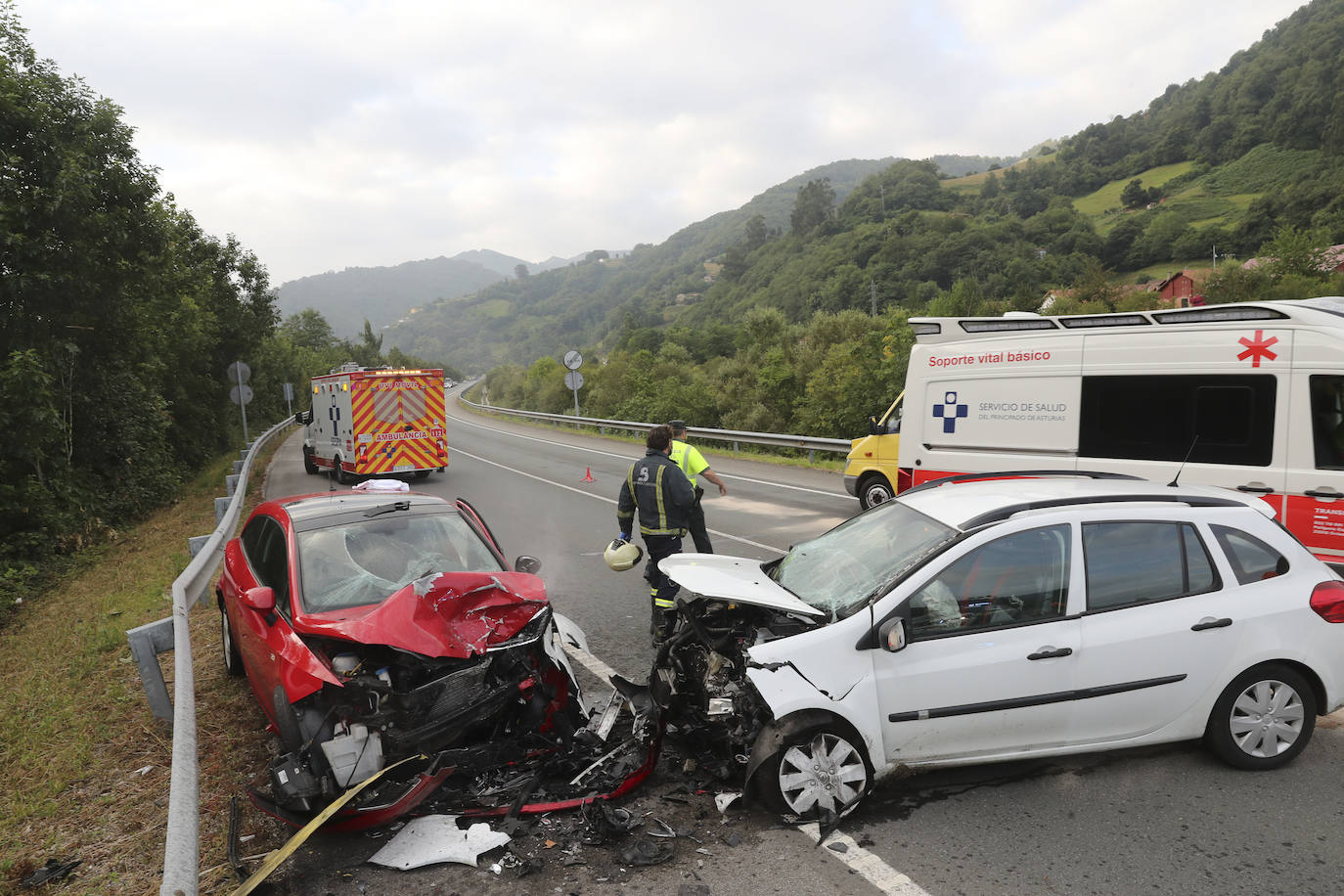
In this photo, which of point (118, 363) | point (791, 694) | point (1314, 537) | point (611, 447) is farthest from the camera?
point (611, 447)

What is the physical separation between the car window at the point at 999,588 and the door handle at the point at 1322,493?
3.36 meters

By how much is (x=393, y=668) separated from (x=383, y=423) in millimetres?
14162

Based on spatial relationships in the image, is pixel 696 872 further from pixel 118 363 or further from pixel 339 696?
pixel 118 363

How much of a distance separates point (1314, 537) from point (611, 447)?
20376 millimetres

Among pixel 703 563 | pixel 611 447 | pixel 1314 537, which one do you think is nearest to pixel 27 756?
pixel 703 563

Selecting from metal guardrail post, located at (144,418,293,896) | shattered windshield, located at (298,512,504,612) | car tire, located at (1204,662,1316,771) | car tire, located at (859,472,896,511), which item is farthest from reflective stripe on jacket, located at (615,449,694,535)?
car tire, located at (859,472,896,511)

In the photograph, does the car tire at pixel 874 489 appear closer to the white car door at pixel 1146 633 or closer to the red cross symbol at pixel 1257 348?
the red cross symbol at pixel 1257 348

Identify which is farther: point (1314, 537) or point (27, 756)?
point (1314, 537)

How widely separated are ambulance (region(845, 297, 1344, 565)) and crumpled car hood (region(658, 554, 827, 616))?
3.25m

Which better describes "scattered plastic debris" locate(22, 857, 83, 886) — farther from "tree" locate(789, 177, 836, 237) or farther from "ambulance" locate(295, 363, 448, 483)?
"tree" locate(789, 177, 836, 237)

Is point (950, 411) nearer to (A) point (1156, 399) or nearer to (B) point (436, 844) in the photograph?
(A) point (1156, 399)

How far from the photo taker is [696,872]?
342 cm

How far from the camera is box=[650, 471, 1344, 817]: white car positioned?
12.5 ft

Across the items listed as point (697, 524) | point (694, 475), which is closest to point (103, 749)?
point (697, 524)
